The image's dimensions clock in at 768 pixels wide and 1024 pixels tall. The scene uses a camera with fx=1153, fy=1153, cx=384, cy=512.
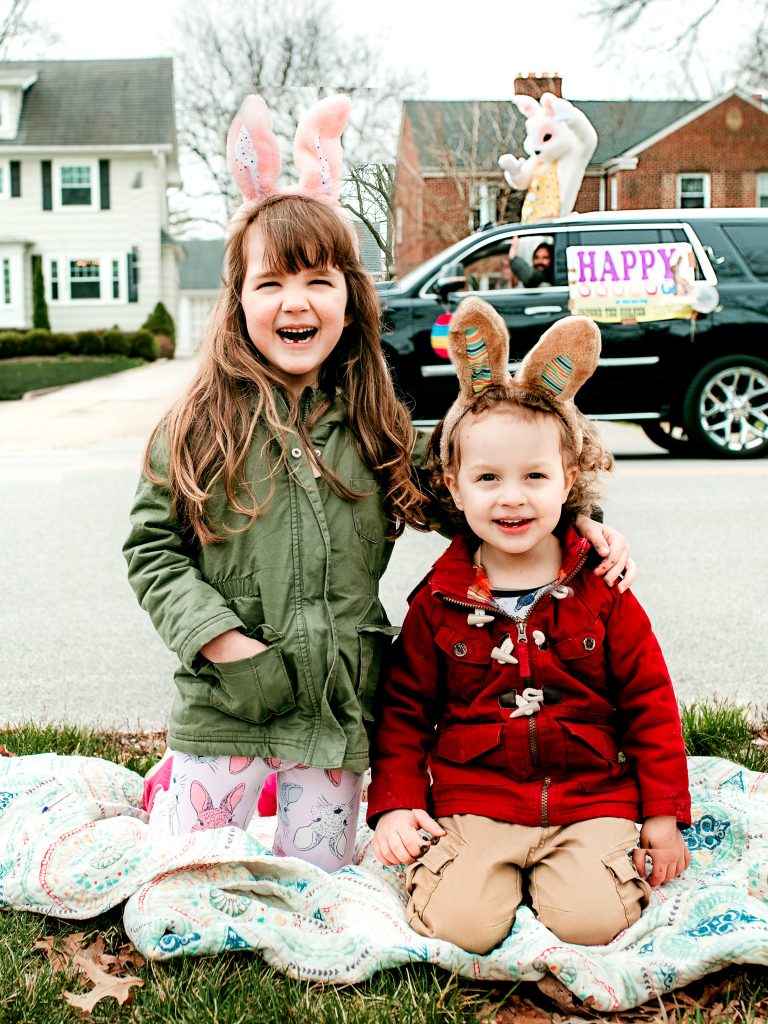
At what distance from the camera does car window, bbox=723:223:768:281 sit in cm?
912

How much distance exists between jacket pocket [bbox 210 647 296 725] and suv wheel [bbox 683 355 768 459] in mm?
7580

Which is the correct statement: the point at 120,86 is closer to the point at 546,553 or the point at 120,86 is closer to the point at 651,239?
the point at 651,239

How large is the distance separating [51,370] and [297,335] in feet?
73.2

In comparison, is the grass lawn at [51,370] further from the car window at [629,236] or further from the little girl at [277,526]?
the little girl at [277,526]

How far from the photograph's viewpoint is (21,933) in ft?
7.31

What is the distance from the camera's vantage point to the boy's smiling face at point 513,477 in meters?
2.42

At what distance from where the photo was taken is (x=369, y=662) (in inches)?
101

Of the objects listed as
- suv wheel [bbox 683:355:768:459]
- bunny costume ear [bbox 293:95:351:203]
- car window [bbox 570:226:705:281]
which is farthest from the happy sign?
bunny costume ear [bbox 293:95:351:203]

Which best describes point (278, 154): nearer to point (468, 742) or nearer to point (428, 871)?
point (468, 742)

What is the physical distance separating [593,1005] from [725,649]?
99.7 inches

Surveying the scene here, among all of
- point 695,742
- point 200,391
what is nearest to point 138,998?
point 200,391

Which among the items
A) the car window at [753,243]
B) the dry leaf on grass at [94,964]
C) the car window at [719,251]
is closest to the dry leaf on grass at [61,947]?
the dry leaf on grass at [94,964]

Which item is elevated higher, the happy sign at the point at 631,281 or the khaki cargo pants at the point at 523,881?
the happy sign at the point at 631,281

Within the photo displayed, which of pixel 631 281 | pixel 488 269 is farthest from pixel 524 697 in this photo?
pixel 488 269
